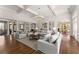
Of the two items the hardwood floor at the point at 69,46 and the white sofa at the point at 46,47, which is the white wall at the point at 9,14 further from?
the hardwood floor at the point at 69,46

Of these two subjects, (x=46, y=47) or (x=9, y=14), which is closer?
(x=9, y=14)

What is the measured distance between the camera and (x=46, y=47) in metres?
3.41

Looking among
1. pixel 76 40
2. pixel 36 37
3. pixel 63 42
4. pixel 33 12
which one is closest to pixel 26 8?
pixel 33 12

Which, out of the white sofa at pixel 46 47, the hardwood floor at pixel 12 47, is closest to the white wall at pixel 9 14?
the hardwood floor at pixel 12 47

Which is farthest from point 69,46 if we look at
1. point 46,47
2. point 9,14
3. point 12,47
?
point 9,14

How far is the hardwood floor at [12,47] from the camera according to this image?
3.32 m

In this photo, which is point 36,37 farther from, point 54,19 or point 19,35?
point 54,19

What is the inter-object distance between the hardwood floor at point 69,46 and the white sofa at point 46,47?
21 centimetres

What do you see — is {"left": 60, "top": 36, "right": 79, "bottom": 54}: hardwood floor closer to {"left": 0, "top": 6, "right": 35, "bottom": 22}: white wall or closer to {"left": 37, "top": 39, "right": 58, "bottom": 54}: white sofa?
{"left": 37, "top": 39, "right": 58, "bottom": 54}: white sofa

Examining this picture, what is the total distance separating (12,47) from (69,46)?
154 cm

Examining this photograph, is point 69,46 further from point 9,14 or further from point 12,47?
point 9,14

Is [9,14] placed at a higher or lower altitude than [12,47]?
higher

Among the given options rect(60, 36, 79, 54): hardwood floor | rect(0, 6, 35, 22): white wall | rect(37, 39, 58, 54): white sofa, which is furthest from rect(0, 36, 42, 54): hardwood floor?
rect(60, 36, 79, 54): hardwood floor
